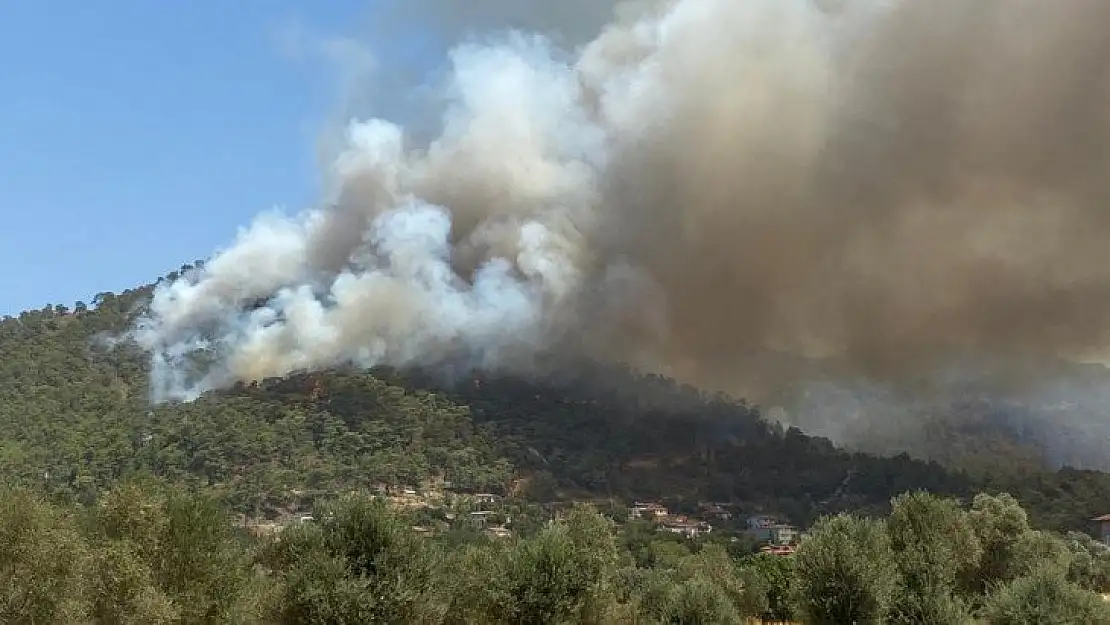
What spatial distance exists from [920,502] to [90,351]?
437ft

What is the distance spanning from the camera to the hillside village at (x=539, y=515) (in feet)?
323

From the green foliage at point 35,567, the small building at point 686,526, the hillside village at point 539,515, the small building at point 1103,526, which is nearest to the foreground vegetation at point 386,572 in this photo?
the green foliage at point 35,567

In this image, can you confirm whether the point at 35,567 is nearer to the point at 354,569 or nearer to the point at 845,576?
the point at 354,569

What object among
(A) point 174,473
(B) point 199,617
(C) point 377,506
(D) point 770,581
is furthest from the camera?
(A) point 174,473

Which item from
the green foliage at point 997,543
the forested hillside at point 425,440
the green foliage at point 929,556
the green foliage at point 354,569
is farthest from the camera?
the forested hillside at point 425,440

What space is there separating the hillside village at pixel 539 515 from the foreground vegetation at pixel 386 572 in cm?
4992

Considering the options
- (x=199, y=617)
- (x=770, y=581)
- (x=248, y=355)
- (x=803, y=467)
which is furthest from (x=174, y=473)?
(x=803, y=467)

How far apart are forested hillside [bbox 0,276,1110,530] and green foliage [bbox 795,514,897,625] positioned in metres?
72.2

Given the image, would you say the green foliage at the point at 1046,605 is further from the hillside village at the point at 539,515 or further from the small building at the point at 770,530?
the small building at the point at 770,530

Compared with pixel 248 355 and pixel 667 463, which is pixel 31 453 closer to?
pixel 248 355

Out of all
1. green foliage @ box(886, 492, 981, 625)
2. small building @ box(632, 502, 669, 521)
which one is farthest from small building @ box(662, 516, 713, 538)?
green foliage @ box(886, 492, 981, 625)

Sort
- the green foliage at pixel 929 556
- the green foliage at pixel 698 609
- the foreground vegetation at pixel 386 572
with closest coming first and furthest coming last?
1. the foreground vegetation at pixel 386 572
2. the green foliage at pixel 929 556
3. the green foliage at pixel 698 609

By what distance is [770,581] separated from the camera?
221ft

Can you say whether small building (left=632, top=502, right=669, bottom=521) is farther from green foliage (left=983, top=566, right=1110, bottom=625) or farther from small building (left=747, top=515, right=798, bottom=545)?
green foliage (left=983, top=566, right=1110, bottom=625)
